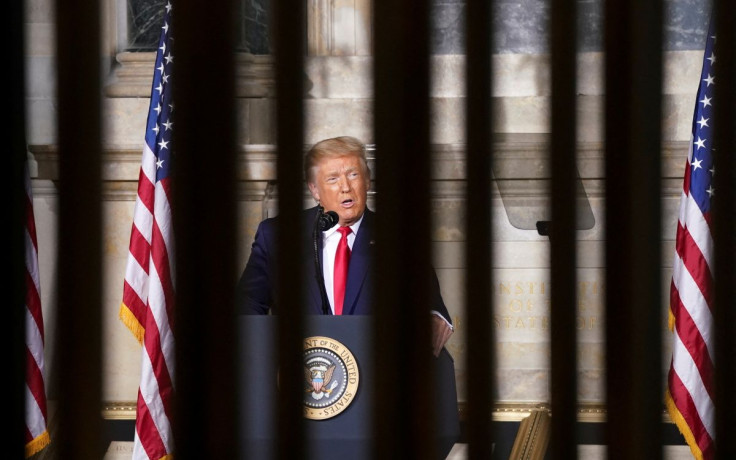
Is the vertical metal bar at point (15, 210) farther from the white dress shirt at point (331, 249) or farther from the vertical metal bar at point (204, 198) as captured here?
the white dress shirt at point (331, 249)

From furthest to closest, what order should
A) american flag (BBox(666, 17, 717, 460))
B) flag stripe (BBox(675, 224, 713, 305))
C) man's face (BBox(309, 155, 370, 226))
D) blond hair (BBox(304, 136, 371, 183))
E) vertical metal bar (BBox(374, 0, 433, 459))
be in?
blond hair (BBox(304, 136, 371, 183))
man's face (BBox(309, 155, 370, 226))
flag stripe (BBox(675, 224, 713, 305))
american flag (BBox(666, 17, 717, 460))
vertical metal bar (BBox(374, 0, 433, 459))

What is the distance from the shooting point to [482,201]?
799 mm

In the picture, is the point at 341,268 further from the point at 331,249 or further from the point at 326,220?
the point at 326,220

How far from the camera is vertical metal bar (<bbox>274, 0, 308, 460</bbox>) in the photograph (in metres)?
0.79

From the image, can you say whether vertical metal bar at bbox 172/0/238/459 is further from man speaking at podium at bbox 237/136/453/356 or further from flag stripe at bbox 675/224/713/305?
man speaking at podium at bbox 237/136/453/356

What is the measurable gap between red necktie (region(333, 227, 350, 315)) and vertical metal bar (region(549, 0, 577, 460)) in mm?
3546

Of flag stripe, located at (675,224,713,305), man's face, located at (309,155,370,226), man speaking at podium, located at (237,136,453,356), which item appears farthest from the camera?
man's face, located at (309,155,370,226)

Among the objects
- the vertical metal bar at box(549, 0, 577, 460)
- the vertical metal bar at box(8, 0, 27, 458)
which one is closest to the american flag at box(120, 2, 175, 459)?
the vertical metal bar at box(8, 0, 27, 458)

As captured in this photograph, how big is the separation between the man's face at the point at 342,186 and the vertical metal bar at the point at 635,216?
383cm

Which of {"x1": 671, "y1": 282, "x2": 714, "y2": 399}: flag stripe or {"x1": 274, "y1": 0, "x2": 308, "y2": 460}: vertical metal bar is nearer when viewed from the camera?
{"x1": 274, "y1": 0, "x2": 308, "y2": 460}: vertical metal bar

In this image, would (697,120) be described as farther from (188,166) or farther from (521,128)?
(521,128)

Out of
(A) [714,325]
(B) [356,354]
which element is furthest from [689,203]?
(A) [714,325]

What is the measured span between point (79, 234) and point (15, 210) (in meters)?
0.05

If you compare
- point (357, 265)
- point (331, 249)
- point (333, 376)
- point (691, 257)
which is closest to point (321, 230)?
point (333, 376)
